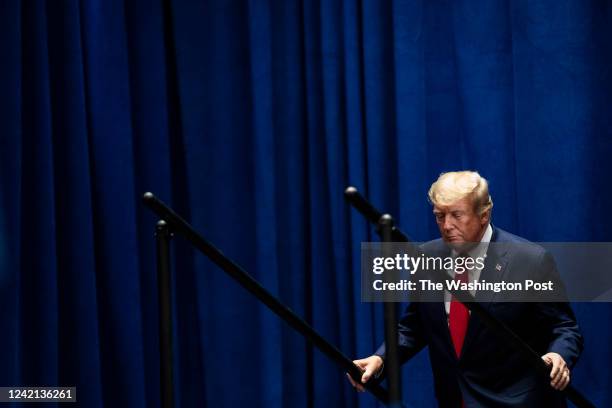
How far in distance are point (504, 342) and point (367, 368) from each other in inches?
14.3

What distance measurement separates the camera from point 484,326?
278 cm

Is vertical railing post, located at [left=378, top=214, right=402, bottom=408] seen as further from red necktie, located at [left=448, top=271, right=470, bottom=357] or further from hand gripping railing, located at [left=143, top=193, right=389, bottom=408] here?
red necktie, located at [left=448, top=271, right=470, bottom=357]

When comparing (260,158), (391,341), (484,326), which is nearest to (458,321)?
(484,326)

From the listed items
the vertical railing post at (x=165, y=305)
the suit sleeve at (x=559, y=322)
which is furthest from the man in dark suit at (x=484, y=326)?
the vertical railing post at (x=165, y=305)

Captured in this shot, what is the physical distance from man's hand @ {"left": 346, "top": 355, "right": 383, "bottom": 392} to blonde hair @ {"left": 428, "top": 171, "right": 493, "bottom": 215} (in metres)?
0.47

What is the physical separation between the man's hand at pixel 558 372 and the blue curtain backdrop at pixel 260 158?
4.54 ft

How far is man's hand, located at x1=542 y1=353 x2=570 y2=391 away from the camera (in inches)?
103

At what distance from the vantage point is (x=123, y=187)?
13.0 ft

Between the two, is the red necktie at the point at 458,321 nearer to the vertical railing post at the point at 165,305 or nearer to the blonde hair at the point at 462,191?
the blonde hair at the point at 462,191

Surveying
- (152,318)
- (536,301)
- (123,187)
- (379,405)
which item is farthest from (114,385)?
(536,301)

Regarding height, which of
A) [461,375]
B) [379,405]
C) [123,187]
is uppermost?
[123,187]

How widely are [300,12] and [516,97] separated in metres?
0.97

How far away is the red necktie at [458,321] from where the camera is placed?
284cm

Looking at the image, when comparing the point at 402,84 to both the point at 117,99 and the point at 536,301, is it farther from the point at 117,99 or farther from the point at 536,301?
the point at 536,301
